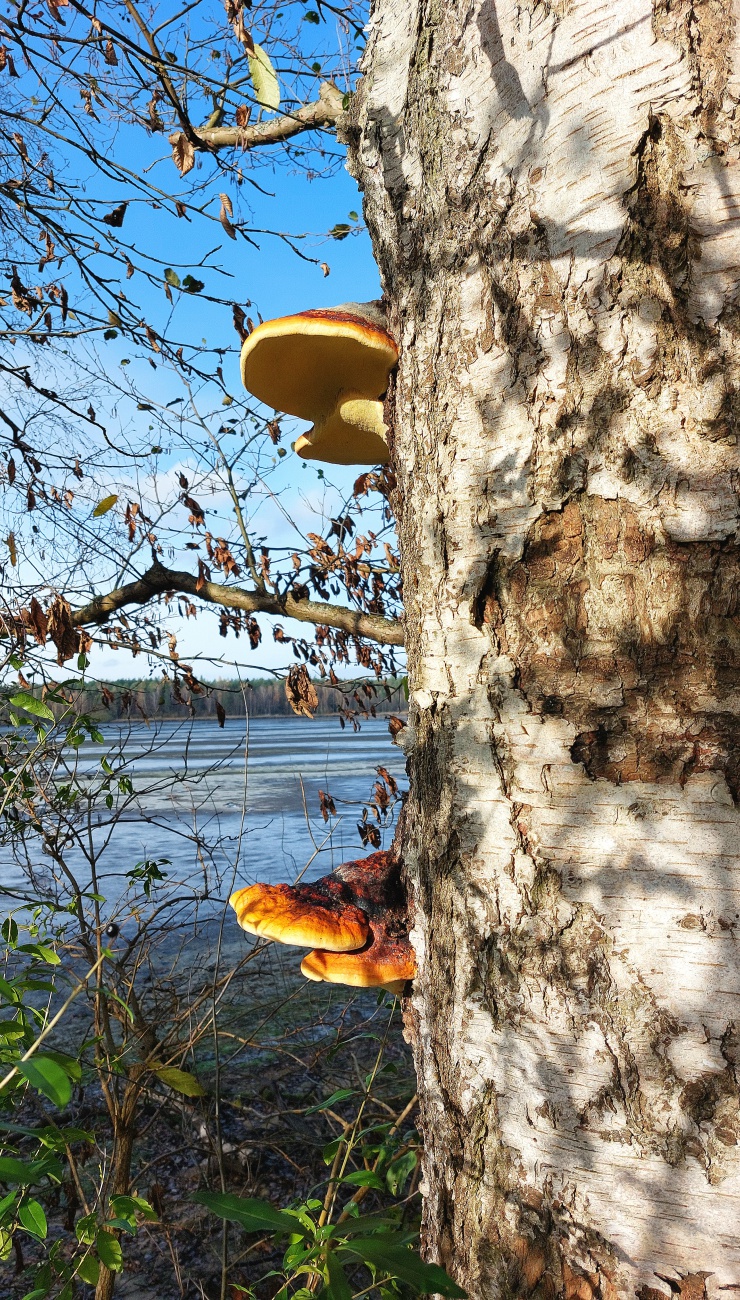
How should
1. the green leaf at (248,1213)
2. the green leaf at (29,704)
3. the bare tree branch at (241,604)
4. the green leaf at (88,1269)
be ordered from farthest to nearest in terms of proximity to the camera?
the bare tree branch at (241,604)
the green leaf at (29,704)
the green leaf at (88,1269)
the green leaf at (248,1213)

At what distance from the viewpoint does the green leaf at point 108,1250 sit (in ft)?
5.53

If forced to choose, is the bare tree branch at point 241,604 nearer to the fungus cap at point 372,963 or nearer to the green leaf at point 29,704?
the green leaf at point 29,704

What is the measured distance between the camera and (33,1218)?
1.44 meters

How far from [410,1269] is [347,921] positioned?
659 millimetres

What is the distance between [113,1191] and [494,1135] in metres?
2.27

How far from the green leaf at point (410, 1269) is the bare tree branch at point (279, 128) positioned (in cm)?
372

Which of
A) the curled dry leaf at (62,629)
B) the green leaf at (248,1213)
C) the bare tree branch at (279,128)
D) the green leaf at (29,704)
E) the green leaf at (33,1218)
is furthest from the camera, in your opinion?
the bare tree branch at (279,128)

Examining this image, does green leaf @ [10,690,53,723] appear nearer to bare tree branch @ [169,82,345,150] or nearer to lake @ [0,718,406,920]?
lake @ [0,718,406,920]

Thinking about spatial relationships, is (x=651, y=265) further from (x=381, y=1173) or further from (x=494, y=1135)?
(x=381, y=1173)

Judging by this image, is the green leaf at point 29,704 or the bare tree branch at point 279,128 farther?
the bare tree branch at point 279,128

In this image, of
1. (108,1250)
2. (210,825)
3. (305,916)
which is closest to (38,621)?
(305,916)

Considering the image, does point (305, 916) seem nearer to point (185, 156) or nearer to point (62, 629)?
point (62, 629)

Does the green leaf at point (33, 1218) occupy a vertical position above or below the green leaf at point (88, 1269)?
above

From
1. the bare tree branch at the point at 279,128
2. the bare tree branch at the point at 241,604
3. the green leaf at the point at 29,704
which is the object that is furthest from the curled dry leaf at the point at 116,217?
the green leaf at the point at 29,704
